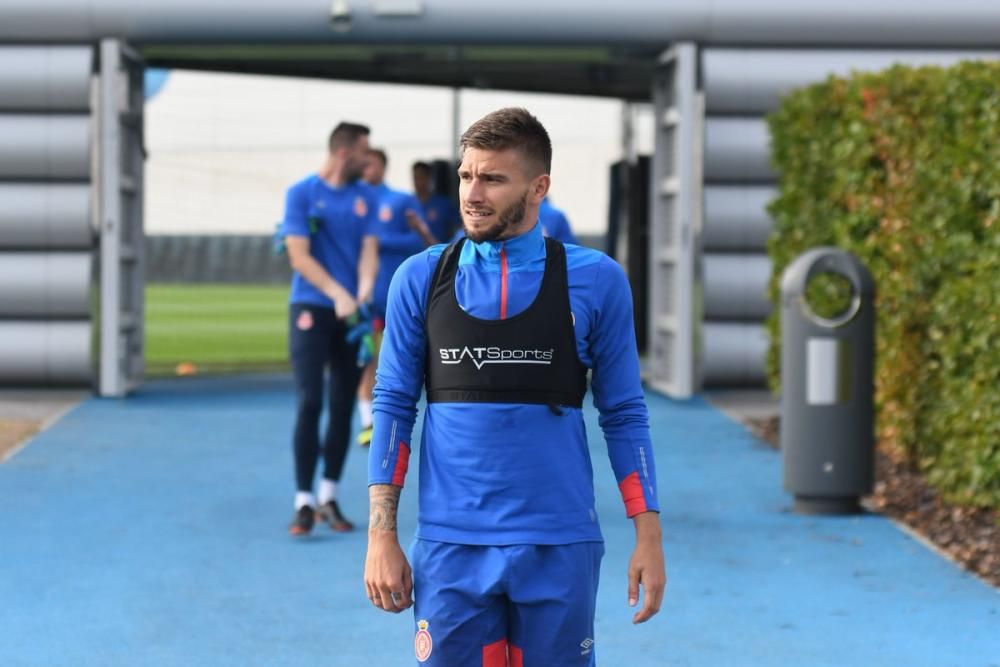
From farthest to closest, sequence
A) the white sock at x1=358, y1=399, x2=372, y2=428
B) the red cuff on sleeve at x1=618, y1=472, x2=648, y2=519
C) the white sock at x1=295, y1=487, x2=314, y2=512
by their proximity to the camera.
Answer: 1. the white sock at x1=358, y1=399, x2=372, y2=428
2. the white sock at x1=295, y1=487, x2=314, y2=512
3. the red cuff on sleeve at x1=618, y1=472, x2=648, y2=519

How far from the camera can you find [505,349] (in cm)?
335

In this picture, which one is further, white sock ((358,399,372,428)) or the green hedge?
white sock ((358,399,372,428))

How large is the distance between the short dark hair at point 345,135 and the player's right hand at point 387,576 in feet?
15.6

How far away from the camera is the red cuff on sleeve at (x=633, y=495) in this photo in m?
3.41

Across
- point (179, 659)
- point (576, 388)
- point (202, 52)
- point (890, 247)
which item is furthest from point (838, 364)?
point (202, 52)

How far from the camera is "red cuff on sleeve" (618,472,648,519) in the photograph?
11.2ft

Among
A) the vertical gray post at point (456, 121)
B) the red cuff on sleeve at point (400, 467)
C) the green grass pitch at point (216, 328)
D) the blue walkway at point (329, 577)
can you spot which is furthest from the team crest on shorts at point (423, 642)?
the vertical gray post at point (456, 121)

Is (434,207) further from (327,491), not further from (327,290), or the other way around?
(327,290)

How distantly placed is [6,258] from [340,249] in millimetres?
6275

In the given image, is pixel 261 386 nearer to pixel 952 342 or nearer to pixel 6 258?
pixel 6 258

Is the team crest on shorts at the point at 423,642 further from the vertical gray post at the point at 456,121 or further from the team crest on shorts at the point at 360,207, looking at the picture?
the vertical gray post at the point at 456,121

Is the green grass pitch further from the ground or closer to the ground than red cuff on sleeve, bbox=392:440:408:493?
closer to the ground

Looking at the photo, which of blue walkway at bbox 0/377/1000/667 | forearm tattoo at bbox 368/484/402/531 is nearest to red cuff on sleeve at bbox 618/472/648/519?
forearm tattoo at bbox 368/484/402/531

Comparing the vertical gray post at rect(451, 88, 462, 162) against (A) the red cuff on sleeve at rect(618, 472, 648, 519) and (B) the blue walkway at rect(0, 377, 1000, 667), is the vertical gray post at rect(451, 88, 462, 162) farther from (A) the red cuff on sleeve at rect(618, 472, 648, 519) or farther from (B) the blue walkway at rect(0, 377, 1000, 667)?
(A) the red cuff on sleeve at rect(618, 472, 648, 519)
